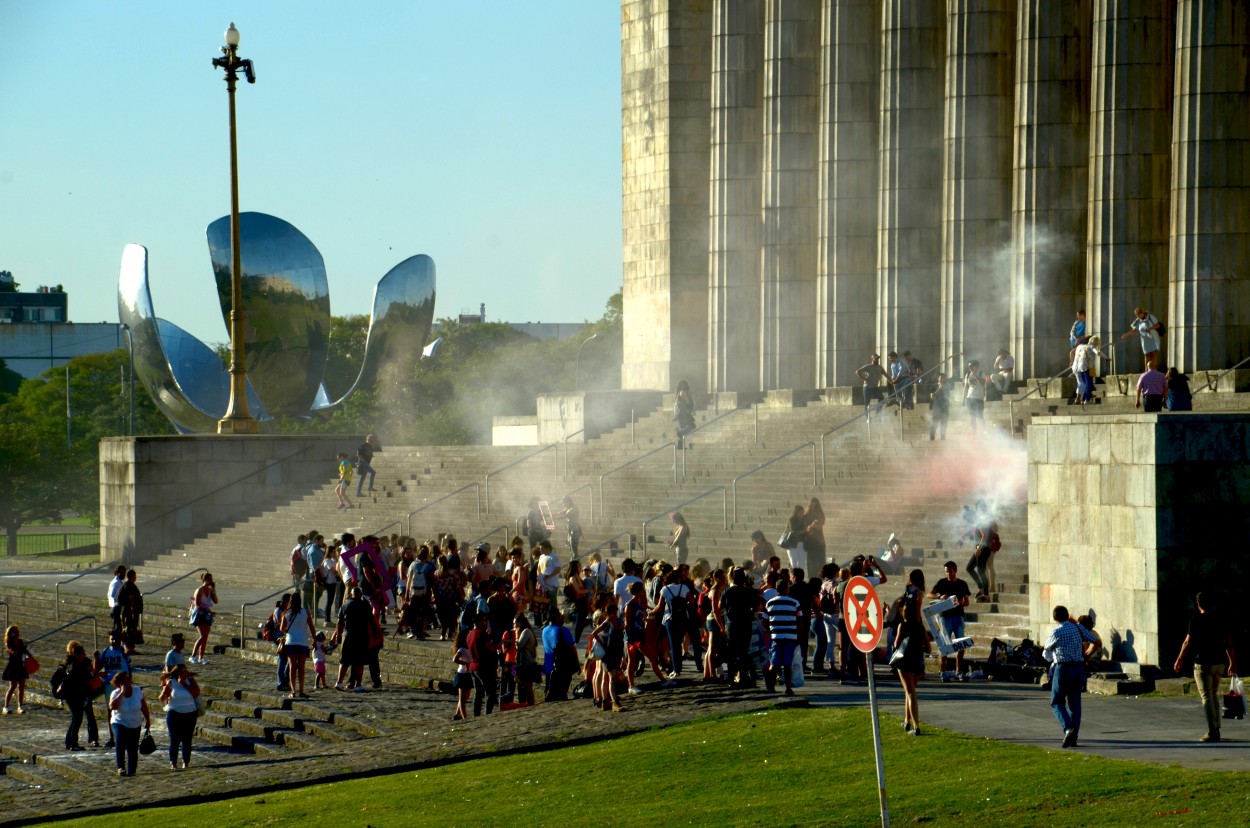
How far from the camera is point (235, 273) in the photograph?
4719 cm

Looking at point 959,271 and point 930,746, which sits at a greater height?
point 959,271

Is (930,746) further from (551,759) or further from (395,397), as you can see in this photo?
(395,397)

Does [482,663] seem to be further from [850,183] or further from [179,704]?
[850,183]

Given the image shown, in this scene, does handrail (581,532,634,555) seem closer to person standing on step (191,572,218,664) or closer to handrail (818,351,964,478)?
handrail (818,351,964,478)

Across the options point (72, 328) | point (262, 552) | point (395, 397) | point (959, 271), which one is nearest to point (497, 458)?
point (262, 552)

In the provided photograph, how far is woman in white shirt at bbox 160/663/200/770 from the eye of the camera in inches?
933

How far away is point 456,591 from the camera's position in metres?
30.2

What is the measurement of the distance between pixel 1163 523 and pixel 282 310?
148 ft

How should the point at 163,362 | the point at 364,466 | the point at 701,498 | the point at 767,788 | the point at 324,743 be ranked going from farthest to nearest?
the point at 163,362, the point at 364,466, the point at 701,498, the point at 324,743, the point at 767,788

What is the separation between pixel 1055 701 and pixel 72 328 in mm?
136989

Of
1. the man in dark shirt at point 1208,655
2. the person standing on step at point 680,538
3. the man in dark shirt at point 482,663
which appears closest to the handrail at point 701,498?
the person standing on step at point 680,538

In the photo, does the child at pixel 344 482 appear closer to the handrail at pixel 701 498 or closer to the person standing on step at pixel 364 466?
the person standing on step at pixel 364 466

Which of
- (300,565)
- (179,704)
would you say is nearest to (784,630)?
(179,704)

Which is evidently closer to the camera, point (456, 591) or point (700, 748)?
point (700, 748)
